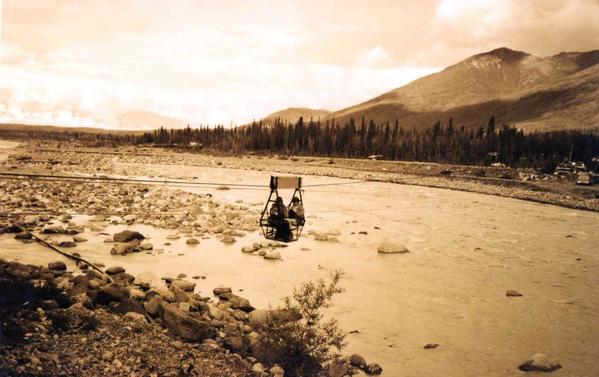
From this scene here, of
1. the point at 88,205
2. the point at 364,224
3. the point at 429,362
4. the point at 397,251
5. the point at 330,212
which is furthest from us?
the point at 330,212

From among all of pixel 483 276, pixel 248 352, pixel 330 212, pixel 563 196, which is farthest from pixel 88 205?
pixel 563 196

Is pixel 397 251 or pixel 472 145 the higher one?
pixel 472 145

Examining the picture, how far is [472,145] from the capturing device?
82500mm

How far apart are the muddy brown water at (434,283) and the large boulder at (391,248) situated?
0.31 m

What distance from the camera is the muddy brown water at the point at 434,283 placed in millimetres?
6367

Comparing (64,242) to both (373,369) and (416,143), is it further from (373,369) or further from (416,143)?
(416,143)

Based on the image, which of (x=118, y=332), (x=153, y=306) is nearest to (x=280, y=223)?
(x=153, y=306)

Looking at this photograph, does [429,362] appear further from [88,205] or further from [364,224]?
[88,205]

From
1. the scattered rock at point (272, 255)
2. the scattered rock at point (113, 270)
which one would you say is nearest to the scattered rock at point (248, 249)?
the scattered rock at point (272, 255)

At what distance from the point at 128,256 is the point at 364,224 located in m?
10.1

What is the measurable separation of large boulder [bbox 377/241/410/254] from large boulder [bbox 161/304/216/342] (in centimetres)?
798

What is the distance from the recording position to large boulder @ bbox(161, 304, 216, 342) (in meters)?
5.27

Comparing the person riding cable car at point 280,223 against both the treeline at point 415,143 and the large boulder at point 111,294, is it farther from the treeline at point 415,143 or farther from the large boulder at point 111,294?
the treeline at point 415,143

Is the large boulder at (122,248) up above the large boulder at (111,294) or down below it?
below
